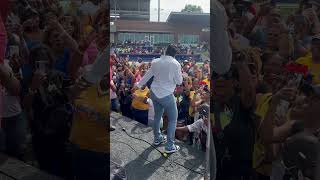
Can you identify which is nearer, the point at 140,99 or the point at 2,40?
the point at 2,40

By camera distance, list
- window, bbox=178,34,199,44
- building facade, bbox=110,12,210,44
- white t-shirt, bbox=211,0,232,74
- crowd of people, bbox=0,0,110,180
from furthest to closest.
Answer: window, bbox=178,34,199,44 → building facade, bbox=110,12,210,44 → crowd of people, bbox=0,0,110,180 → white t-shirt, bbox=211,0,232,74

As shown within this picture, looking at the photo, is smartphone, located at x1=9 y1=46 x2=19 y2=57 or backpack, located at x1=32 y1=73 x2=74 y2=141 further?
smartphone, located at x1=9 y1=46 x2=19 y2=57

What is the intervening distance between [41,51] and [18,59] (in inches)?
10.8

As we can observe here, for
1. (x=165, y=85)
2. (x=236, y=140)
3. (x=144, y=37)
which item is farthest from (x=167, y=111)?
(x=144, y=37)

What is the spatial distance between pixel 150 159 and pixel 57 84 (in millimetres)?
2062

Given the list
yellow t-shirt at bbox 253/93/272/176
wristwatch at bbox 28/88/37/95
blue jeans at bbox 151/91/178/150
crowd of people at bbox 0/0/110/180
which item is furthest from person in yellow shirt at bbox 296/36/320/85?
blue jeans at bbox 151/91/178/150

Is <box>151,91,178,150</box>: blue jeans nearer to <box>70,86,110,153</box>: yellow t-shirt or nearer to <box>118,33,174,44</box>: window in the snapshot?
<box>70,86,110,153</box>: yellow t-shirt

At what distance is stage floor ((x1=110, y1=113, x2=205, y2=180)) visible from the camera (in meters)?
4.48

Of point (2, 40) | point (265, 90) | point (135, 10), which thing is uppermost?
point (135, 10)

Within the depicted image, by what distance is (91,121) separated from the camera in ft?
10.4

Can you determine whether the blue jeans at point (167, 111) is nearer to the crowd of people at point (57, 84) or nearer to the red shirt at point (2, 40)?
the crowd of people at point (57, 84)

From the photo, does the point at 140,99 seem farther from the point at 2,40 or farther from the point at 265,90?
the point at 265,90

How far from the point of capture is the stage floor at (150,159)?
4484 mm

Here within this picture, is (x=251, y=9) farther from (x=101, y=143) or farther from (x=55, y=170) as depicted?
(x=55, y=170)
